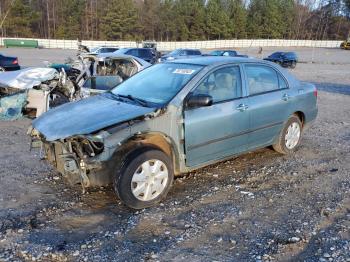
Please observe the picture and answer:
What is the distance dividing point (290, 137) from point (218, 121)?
1.95 m

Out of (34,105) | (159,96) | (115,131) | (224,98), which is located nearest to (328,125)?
(224,98)

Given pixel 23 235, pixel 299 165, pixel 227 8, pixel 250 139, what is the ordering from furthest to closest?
pixel 227 8
pixel 299 165
pixel 250 139
pixel 23 235

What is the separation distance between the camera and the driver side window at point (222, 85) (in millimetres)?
4703

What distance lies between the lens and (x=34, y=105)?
8641 millimetres

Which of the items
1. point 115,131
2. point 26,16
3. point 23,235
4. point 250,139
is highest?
point 26,16

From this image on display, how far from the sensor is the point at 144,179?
4137 mm

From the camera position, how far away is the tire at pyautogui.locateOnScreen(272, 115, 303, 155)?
5.91 meters

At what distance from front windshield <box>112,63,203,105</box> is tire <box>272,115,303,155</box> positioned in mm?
1971

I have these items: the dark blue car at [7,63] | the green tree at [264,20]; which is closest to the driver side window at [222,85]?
the dark blue car at [7,63]

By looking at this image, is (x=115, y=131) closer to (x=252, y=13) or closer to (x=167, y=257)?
(x=167, y=257)

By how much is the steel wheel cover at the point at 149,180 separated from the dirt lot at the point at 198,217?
18 centimetres

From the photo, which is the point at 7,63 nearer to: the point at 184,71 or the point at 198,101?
the point at 184,71

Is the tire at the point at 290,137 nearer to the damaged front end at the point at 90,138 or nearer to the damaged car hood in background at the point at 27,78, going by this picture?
the damaged front end at the point at 90,138

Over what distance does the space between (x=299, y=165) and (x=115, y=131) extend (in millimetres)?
3146
